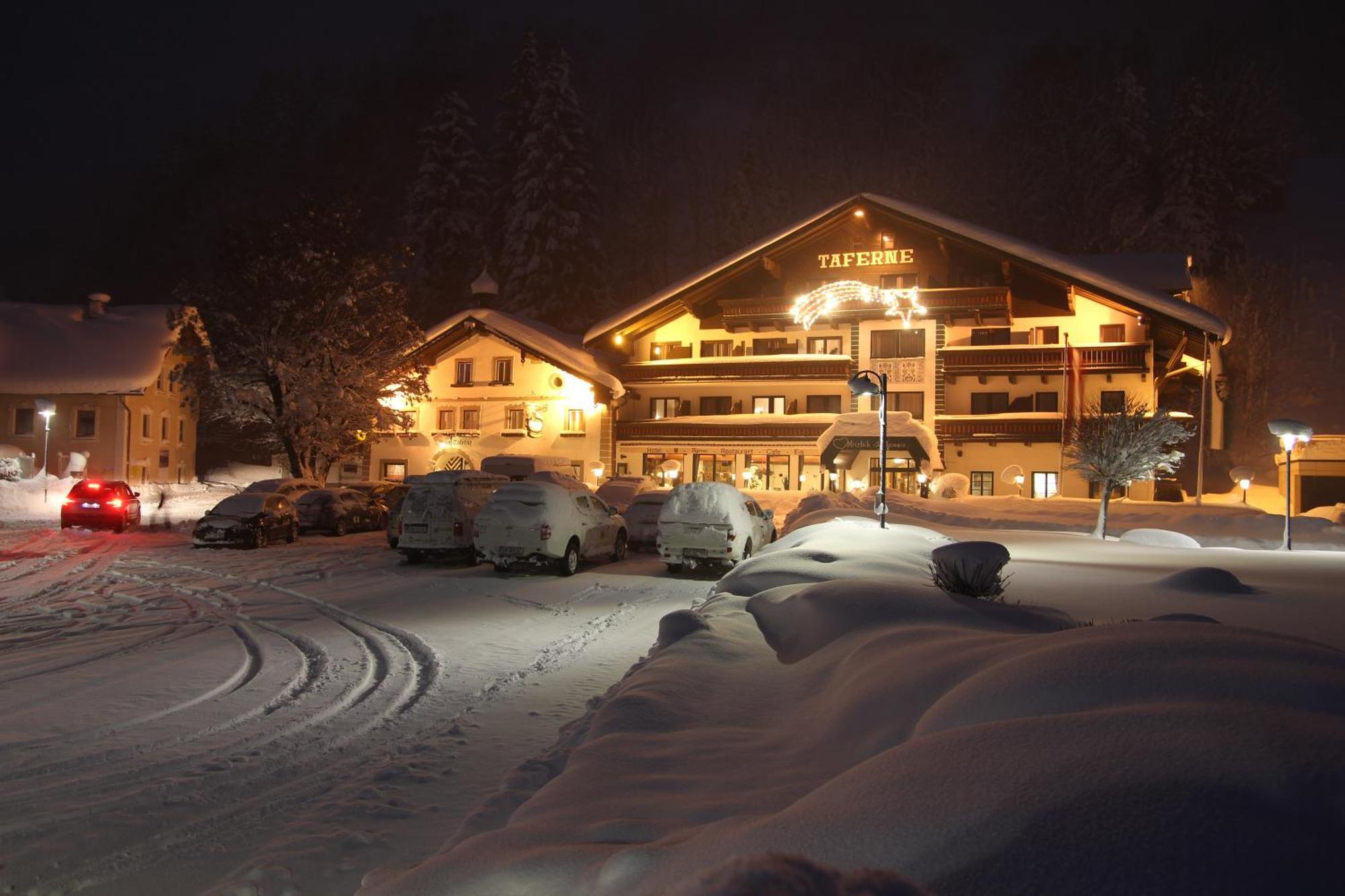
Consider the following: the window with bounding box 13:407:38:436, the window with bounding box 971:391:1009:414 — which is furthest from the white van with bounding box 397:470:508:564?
the window with bounding box 13:407:38:436

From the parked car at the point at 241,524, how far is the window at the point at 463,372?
1058 inches

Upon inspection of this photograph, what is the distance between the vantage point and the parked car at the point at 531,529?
60.8 feet

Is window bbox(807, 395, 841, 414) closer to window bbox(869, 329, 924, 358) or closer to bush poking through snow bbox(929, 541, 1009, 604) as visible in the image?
window bbox(869, 329, 924, 358)

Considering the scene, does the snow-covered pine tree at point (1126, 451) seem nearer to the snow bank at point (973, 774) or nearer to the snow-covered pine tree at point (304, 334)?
the snow bank at point (973, 774)

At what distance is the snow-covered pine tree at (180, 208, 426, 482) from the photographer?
3828 cm

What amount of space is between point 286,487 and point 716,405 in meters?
25.5

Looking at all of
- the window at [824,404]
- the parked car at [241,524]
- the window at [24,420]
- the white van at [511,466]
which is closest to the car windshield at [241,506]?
the parked car at [241,524]

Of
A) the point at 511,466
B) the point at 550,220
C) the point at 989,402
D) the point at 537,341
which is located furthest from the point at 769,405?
the point at 550,220

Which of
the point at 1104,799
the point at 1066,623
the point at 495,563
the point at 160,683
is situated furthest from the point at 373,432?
the point at 1104,799

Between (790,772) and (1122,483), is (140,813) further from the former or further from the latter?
(1122,483)

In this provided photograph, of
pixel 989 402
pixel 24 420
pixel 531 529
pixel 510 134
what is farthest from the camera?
pixel 510 134

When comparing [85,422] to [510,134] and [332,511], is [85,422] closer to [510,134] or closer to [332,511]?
[332,511]

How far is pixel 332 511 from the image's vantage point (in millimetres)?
28875

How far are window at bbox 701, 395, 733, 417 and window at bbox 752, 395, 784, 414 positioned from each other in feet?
4.63
